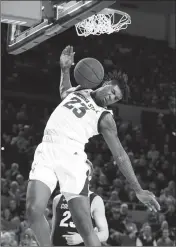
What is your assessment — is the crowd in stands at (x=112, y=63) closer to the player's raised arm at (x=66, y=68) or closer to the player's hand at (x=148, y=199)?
the player's raised arm at (x=66, y=68)

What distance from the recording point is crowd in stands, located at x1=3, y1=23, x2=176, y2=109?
17.7 meters

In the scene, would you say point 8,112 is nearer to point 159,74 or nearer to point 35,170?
point 159,74

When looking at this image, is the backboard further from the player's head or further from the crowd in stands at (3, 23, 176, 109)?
the crowd in stands at (3, 23, 176, 109)

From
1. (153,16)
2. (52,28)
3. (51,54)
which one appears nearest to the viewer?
(52,28)

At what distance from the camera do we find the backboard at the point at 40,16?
493 centimetres

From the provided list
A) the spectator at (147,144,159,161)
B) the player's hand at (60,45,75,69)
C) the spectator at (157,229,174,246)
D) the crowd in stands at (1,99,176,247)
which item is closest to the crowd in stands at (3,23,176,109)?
the crowd in stands at (1,99,176,247)

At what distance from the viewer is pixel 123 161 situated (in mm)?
5348

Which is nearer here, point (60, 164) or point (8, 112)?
point (60, 164)

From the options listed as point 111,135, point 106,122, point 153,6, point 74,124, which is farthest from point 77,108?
point 153,6

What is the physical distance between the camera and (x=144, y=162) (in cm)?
1639

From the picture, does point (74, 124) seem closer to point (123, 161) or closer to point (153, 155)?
point (123, 161)

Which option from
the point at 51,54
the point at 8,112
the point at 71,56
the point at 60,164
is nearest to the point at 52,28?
the point at 71,56

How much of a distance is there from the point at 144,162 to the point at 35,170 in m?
11.2

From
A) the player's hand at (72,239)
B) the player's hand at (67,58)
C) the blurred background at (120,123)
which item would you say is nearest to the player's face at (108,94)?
the player's hand at (67,58)
